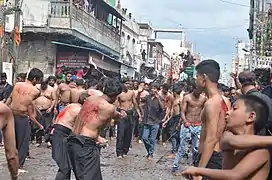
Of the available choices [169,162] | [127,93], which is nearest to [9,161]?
[169,162]

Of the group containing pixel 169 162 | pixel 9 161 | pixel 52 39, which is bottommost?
pixel 169 162

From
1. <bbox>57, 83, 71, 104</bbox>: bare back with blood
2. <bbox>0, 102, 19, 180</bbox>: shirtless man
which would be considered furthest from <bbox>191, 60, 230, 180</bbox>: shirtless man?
<bbox>57, 83, 71, 104</bbox>: bare back with blood

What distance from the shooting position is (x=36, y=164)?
41.0ft

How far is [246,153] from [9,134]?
2066mm

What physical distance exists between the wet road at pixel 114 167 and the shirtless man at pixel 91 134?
3.47 m

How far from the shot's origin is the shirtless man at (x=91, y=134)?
7.14 metres

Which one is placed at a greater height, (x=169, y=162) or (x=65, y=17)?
(x=65, y=17)

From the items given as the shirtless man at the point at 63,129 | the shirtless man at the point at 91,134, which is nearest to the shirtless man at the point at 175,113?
the shirtless man at the point at 63,129

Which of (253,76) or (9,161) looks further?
(253,76)

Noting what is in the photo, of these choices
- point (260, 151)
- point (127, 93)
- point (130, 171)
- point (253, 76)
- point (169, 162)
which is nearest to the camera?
point (260, 151)

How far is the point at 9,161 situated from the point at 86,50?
2291 centimetres

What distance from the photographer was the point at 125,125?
596 inches

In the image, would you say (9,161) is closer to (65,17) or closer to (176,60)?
(65,17)

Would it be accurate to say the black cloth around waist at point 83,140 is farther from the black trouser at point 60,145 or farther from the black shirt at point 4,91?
the black shirt at point 4,91
